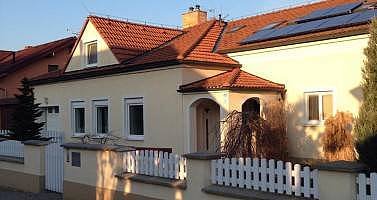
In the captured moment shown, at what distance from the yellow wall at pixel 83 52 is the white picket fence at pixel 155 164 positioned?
33.4 ft

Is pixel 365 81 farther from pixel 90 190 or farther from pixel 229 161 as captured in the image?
pixel 90 190

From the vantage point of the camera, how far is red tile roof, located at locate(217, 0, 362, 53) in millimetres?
19016

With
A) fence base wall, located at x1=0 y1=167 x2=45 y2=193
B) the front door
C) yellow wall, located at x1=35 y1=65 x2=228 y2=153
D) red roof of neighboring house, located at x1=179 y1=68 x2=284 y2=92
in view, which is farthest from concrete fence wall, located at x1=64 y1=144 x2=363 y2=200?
the front door

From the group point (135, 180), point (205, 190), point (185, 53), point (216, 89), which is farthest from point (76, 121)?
point (205, 190)

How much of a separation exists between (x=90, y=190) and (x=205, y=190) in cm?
406

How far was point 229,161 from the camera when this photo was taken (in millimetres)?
8688

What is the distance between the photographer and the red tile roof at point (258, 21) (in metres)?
19.0

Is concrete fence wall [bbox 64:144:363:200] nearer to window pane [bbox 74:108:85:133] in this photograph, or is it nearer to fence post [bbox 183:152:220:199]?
fence post [bbox 183:152:220:199]

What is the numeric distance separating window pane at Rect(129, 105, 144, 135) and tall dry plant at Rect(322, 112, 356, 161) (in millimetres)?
7136

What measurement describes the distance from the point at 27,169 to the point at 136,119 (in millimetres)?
5567

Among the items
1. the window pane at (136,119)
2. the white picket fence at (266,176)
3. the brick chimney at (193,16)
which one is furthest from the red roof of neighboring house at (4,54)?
the white picket fence at (266,176)

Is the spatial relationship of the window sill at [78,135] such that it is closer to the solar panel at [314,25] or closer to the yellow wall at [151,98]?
the yellow wall at [151,98]

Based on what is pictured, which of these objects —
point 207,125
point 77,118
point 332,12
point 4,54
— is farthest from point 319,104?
point 4,54

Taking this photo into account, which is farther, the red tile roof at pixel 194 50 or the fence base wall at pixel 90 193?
the red tile roof at pixel 194 50
